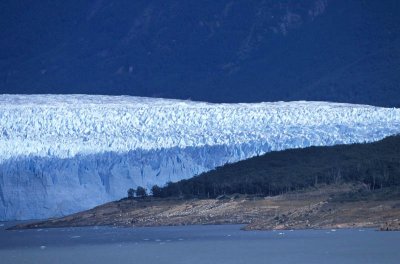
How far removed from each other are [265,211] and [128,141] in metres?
7.82

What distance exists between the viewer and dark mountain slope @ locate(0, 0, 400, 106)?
7356 centimetres

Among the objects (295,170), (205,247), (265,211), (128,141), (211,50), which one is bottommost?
(205,247)

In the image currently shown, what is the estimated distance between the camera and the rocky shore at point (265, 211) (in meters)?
46.0

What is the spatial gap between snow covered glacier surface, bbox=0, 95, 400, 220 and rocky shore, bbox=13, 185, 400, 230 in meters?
1.17

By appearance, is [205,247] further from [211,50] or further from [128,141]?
[211,50]

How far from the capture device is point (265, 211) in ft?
164

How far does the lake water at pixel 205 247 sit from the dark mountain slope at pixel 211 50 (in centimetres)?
2455

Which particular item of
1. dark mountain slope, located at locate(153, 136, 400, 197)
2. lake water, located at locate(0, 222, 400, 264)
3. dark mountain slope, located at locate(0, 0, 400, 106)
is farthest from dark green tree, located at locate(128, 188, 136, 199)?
dark mountain slope, located at locate(0, 0, 400, 106)

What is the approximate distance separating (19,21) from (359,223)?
4238 cm

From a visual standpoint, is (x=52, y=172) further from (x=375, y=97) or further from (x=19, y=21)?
(x=19, y=21)

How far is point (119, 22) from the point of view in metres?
80.6

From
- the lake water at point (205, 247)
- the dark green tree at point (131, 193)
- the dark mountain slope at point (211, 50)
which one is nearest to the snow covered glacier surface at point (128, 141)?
the dark green tree at point (131, 193)

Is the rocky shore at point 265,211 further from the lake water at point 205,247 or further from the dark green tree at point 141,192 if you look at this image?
the lake water at point 205,247

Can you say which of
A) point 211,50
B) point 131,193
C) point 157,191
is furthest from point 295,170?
point 211,50
